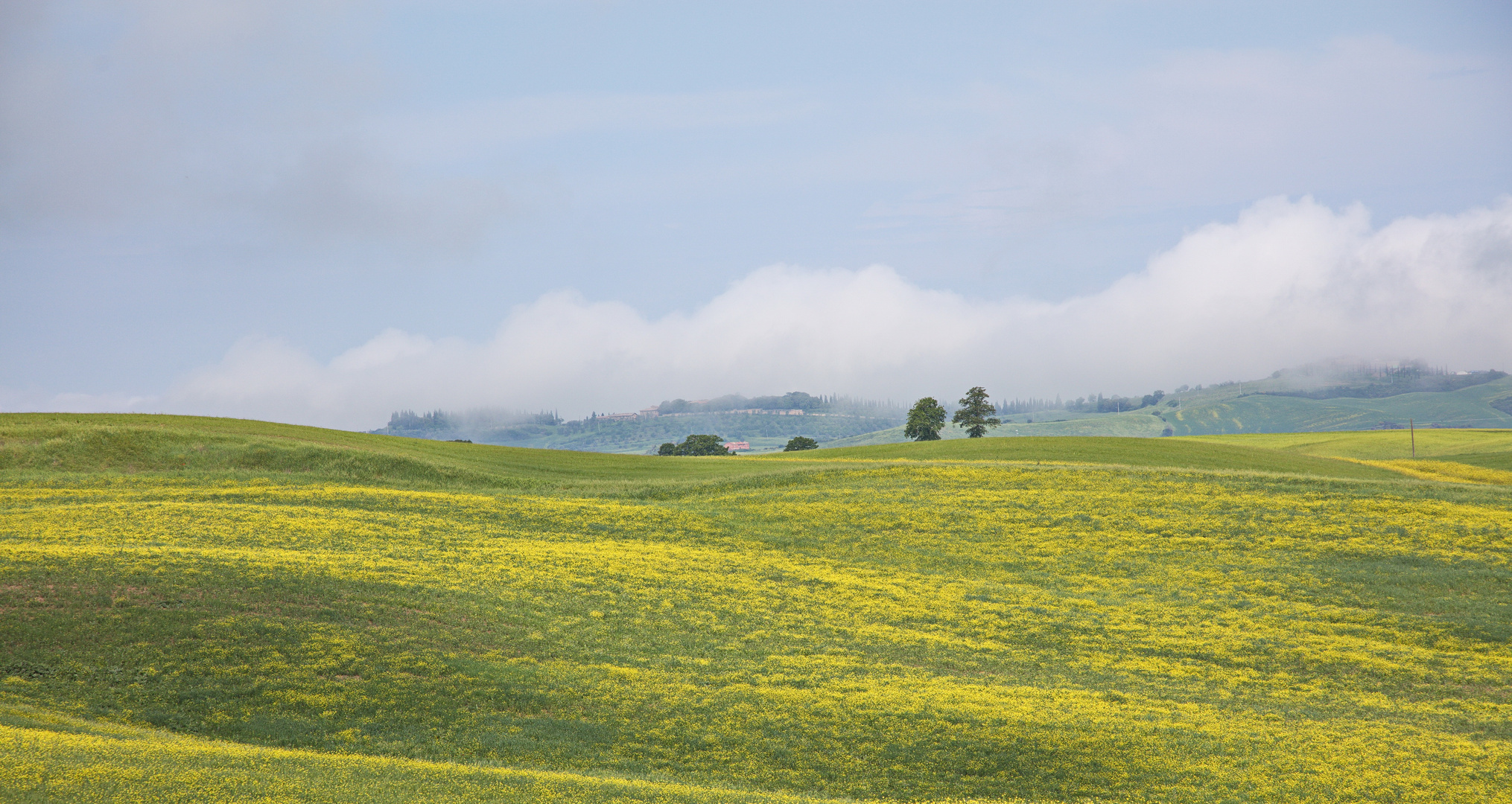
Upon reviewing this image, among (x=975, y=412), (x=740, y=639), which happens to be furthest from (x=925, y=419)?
(x=740, y=639)

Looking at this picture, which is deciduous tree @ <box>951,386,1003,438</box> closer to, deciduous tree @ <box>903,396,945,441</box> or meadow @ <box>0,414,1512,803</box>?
deciduous tree @ <box>903,396,945,441</box>

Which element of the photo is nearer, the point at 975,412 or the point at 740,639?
the point at 740,639

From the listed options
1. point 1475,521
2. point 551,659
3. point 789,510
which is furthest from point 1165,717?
point 1475,521

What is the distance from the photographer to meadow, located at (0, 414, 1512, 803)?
1886 centimetres

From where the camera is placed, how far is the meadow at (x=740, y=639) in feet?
61.9

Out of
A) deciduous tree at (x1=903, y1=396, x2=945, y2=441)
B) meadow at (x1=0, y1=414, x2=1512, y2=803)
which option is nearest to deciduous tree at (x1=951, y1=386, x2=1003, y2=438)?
deciduous tree at (x1=903, y1=396, x2=945, y2=441)

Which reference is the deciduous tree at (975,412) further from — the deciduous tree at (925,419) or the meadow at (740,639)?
the meadow at (740,639)

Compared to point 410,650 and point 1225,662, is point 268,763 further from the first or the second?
point 1225,662

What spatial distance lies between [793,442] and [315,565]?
106 meters

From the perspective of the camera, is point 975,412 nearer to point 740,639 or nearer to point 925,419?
point 925,419

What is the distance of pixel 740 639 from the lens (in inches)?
1058

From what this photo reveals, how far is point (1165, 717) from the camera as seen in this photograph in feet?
74.2

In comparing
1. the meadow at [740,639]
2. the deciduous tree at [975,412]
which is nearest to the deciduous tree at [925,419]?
the deciduous tree at [975,412]

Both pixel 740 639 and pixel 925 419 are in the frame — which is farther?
pixel 925 419
